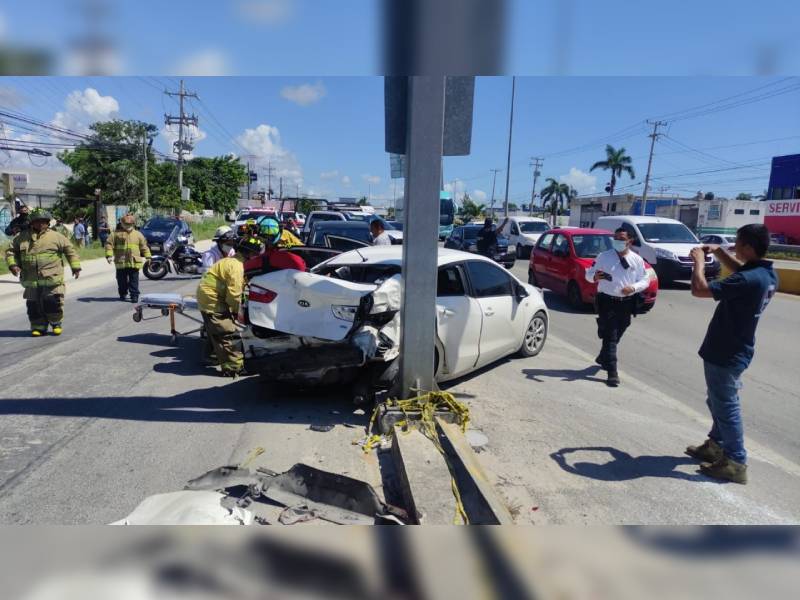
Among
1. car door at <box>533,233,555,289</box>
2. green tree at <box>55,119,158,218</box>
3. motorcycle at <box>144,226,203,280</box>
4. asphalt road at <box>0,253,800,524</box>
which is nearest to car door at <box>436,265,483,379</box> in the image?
asphalt road at <box>0,253,800,524</box>

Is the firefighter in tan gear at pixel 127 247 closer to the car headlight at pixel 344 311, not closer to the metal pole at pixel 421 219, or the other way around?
the car headlight at pixel 344 311

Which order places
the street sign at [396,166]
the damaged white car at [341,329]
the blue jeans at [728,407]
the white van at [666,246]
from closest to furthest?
1. the blue jeans at [728,407]
2. the damaged white car at [341,329]
3. the street sign at [396,166]
4. the white van at [666,246]

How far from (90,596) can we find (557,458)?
3556 mm

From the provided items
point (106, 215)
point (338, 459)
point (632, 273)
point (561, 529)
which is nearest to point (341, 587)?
point (561, 529)

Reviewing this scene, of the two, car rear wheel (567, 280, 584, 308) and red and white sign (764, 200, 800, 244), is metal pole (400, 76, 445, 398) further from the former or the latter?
red and white sign (764, 200, 800, 244)

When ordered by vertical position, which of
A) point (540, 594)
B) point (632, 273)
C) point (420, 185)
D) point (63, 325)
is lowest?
point (63, 325)

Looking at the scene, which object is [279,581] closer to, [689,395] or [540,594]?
[540,594]

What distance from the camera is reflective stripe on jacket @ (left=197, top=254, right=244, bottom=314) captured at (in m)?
6.21

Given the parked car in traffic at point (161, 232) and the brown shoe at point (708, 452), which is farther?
the parked car in traffic at point (161, 232)

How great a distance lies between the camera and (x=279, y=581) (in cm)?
175

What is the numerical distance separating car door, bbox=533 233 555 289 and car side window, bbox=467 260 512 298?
21.0ft

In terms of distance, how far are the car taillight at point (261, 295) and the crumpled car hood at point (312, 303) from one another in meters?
0.03

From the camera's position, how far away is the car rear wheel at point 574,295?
11638 millimetres

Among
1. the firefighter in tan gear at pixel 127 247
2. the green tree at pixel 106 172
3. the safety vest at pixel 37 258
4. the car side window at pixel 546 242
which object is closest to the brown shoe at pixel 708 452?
the safety vest at pixel 37 258
